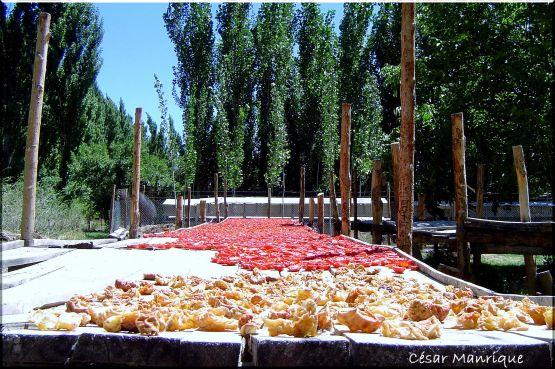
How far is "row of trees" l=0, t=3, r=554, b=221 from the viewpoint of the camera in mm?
16969

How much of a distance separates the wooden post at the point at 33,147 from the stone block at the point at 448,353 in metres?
5.21

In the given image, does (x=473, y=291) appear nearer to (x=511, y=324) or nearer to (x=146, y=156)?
(x=511, y=324)

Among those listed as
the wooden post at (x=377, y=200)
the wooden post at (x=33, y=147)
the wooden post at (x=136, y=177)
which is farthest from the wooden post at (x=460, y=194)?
the wooden post at (x=136, y=177)

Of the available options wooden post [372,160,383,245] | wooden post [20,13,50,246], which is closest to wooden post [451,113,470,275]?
wooden post [372,160,383,245]

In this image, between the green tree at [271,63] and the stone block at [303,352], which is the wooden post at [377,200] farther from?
the green tree at [271,63]

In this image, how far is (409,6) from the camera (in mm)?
8250

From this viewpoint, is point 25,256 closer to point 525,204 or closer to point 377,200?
point 525,204

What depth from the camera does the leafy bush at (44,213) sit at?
18.0 meters

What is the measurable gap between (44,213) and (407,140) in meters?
16.3

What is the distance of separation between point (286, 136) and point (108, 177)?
11.6 metres

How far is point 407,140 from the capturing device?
8.20 metres

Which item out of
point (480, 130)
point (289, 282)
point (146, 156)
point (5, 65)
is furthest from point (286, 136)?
point (289, 282)

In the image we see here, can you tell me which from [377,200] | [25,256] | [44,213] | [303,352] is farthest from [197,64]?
[303,352]

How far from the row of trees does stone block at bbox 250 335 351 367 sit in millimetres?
15207
